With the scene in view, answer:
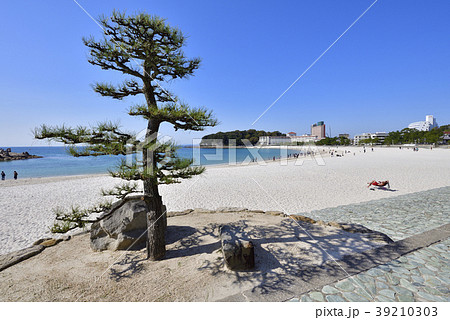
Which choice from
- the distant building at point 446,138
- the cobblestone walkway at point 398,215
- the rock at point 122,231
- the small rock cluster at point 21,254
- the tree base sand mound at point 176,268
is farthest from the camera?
the distant building at point 446,138

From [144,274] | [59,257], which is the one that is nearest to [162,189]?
[59,257]

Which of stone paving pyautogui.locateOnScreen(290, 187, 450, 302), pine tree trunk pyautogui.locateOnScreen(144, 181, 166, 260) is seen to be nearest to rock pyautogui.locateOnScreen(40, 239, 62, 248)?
pine tree trunk pyautogui.locateOnScreen(144, 181, 166, 260)

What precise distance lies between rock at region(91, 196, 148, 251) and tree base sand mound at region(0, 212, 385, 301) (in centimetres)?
19

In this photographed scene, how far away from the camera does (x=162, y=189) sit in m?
14.8

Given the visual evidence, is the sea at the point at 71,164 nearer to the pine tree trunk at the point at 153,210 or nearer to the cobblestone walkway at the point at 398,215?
the pine tree trunk at the point at 153,210

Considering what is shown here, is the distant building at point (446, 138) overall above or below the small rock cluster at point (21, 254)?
above

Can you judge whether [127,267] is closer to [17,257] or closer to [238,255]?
[238,255]

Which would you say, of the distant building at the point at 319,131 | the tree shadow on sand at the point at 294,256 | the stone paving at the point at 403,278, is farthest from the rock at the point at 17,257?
the distant building at the point at 319,131

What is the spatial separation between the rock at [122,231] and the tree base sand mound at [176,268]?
19 centimetres

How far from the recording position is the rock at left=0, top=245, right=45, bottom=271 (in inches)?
158

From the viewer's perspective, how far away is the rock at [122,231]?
4.56 meters

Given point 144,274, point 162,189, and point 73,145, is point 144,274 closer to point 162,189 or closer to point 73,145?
point 73,145

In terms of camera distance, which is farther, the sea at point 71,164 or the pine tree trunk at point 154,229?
the sea at point 71,164
